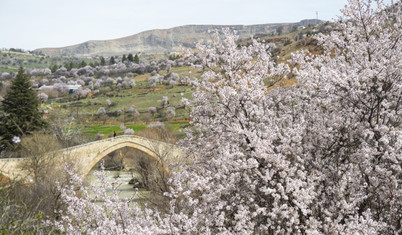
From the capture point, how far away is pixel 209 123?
682 cm

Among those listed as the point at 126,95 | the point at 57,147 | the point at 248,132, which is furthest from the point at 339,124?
the point at 126,95

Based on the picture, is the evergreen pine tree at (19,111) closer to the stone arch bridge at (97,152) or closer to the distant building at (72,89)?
the stone arch bridge at (97,152)

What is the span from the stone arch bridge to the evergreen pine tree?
4470mm

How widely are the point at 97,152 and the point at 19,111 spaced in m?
7.28

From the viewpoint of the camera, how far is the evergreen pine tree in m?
27.5

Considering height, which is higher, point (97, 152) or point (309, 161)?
point (309, 161)

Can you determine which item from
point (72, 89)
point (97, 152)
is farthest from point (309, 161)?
point (72, 89)

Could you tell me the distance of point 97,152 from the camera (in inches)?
1167

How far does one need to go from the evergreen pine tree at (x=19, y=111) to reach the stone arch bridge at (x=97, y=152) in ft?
14.7

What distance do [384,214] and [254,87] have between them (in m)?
2.75

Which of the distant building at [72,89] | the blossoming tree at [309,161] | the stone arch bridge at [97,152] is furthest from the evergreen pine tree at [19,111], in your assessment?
the distant building at [72,89]

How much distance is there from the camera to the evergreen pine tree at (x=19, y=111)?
90.4 feet

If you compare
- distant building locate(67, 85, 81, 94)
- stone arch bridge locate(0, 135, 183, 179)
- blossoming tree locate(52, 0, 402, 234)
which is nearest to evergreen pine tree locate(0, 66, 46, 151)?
stone arch bridge locate(0, 135, 183, 179)

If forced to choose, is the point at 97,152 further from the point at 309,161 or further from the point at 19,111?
the point at 309,161
